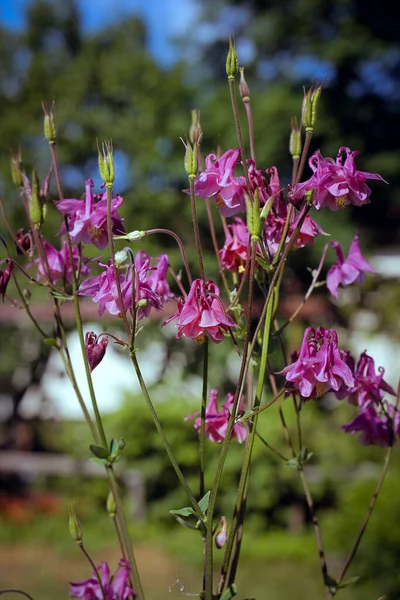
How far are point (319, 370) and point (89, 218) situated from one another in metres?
0.44

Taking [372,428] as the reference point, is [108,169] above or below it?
above

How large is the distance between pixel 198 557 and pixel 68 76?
12.3 m

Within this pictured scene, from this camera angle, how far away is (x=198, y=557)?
5.66 meters

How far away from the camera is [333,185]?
105 cm

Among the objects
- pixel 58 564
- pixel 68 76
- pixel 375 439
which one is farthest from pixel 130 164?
pixel 375 439

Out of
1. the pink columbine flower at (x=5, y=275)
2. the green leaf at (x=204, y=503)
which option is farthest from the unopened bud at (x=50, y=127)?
the green leaf at (x=204, y=503)

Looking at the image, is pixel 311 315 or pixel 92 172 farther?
pixel 92 172

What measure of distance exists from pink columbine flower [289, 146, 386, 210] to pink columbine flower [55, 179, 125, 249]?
1.05 ft

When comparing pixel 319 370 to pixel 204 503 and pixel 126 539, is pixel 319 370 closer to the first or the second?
pixel 204 503

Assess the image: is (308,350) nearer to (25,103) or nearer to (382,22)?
(382,22)

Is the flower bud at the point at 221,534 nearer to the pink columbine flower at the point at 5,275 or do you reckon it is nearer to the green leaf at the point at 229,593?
the green leaf at the point at 229,593

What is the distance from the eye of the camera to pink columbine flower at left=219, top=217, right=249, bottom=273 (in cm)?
125

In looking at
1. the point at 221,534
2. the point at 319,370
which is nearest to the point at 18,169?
the point at 319,370

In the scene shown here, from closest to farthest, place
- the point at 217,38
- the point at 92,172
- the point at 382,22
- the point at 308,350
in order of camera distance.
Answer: the point at 308,350, the point at 382,22, the point at 217,38, the point at 92,172
